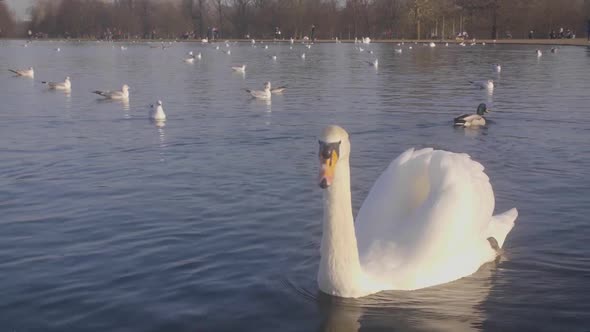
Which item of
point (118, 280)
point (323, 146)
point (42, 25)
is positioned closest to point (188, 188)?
point (118, 280)

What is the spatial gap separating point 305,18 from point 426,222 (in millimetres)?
112606

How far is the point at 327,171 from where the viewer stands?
18.2ft

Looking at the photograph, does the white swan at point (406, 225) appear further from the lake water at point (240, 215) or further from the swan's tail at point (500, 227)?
the lake water at point (240, 215)

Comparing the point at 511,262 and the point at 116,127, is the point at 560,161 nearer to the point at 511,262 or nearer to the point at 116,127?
the point at 511,262

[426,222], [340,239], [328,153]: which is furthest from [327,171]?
[426,222]

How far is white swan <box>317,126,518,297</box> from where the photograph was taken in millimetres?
5957

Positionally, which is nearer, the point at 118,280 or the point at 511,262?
the point at 118,280

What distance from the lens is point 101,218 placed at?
9.21 m

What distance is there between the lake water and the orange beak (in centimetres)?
127

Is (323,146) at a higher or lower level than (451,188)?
higher

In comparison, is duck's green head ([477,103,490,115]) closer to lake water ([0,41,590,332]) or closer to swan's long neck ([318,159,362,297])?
lake water ([0,41,590,332])

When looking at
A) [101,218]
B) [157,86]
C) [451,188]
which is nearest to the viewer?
[451,188]

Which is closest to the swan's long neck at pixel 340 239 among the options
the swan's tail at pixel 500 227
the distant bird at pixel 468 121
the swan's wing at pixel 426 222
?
the swan's wing at pixel 426 222

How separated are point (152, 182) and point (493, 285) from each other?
592cm
